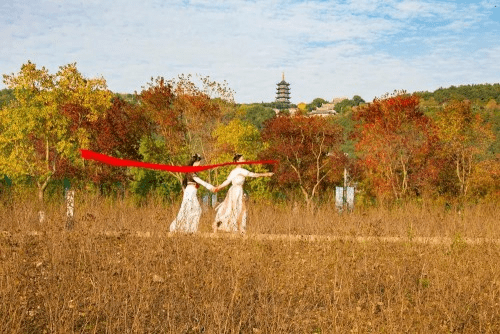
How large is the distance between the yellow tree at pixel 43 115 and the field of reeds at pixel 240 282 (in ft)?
40.9

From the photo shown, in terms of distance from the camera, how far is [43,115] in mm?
22109

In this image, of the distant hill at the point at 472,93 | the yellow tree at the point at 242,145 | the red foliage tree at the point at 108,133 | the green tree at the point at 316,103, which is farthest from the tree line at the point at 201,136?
the green tree at the point at 316,103

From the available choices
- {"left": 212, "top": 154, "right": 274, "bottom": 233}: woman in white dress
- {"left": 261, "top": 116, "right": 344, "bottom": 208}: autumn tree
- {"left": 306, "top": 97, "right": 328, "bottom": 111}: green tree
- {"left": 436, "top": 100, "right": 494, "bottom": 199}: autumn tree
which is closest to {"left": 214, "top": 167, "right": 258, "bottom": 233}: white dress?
{"left": 212, "top": 154, "right": 274, "bottom": 233}: woman in white dress

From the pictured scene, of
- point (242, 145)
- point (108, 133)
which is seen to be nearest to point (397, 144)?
point (242, 145)

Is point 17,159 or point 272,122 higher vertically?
point 272,122

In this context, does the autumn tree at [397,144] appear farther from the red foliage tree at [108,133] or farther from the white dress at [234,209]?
the white dress at [234,209]

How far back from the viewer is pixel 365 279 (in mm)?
6918

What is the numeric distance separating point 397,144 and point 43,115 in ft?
44.2

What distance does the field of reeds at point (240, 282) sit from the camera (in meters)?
4.89

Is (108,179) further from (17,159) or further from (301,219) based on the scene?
(301,219)

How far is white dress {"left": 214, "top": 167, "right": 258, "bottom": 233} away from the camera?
414 inches

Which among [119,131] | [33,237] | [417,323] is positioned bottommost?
[417,323]

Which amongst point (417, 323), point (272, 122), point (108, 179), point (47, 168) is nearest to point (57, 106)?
point (47, 168)

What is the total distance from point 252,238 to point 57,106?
16038mm
